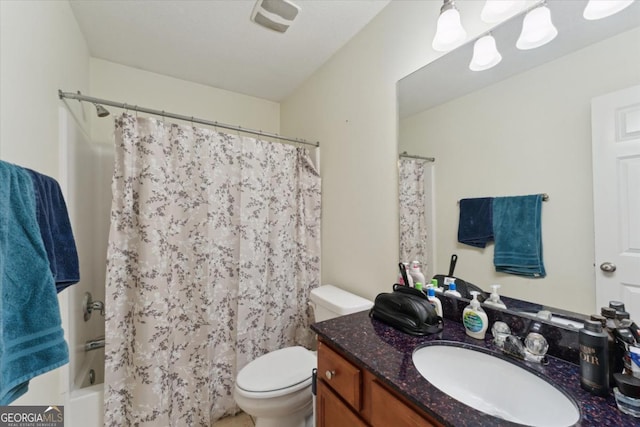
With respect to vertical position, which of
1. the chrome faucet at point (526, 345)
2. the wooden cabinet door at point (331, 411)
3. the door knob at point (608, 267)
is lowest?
the wooden cabinet door at point (331, 411)

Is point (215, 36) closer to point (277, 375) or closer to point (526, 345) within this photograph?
point (277, 375)

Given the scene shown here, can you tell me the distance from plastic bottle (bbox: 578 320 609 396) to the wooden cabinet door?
1.92 feet

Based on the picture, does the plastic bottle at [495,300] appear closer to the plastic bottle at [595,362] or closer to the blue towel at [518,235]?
the blue towel at [518,235]

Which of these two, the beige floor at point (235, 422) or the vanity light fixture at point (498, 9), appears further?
the beige floor at point (235, 422)

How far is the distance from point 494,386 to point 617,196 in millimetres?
646

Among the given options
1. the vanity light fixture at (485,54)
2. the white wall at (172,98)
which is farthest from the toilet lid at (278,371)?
the white wall at (172,98)

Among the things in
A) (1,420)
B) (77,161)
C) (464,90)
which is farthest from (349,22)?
(1,420)

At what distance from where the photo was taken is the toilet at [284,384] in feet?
4.08

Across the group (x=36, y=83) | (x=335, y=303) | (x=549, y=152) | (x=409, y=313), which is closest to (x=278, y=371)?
(x=335, y=303)

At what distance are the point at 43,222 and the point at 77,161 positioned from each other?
97 cm

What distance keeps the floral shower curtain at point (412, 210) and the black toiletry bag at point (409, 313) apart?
0.27 meters

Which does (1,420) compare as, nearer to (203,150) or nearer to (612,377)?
(203,150)

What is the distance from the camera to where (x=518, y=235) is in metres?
0.93

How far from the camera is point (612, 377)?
2.04ft
